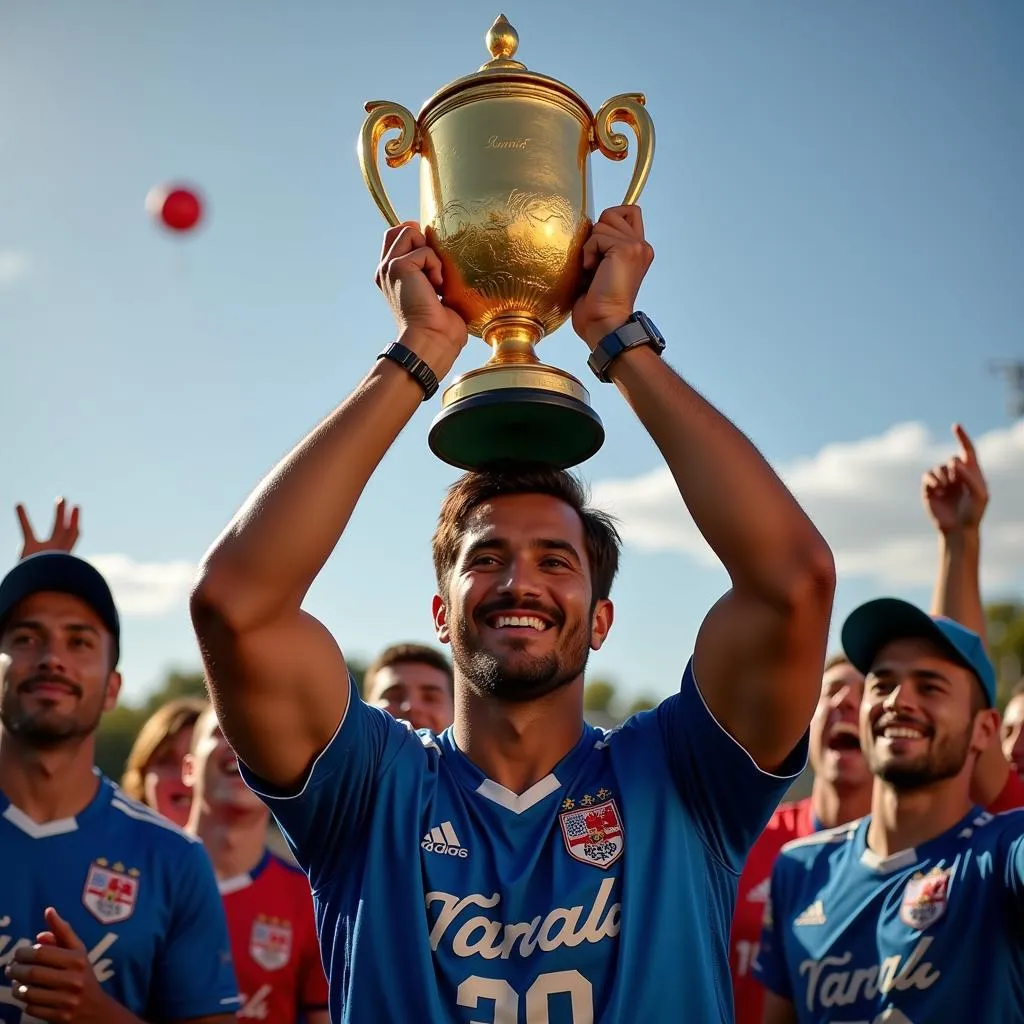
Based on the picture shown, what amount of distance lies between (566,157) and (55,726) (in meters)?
2.91

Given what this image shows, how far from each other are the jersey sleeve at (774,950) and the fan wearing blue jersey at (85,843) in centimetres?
214

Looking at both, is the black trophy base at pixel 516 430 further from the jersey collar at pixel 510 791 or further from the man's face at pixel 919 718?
the man's face at pixel 919 718

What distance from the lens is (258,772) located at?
2.83m

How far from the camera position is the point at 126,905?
171 inches

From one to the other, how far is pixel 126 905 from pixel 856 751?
3758mm

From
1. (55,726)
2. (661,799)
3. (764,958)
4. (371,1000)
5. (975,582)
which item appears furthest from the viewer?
(975,582)

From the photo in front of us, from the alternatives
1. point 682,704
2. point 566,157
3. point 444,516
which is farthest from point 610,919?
point 566,157

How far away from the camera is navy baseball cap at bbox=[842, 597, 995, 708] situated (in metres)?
4.84

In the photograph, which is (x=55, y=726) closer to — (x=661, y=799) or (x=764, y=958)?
(x=661, y=799)

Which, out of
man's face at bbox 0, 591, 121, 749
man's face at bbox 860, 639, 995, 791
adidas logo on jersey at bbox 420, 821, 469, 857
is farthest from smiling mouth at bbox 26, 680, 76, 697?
man's face at bbox 860, 639, 995, 791

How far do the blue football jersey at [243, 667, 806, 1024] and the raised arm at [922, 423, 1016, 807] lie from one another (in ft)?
9.78

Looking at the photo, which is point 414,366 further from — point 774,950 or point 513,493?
point 774,950

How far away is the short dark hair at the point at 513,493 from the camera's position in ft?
11.0

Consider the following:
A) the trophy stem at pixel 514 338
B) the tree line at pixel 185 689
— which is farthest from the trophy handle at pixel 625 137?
the tree line at pixel 185 689
